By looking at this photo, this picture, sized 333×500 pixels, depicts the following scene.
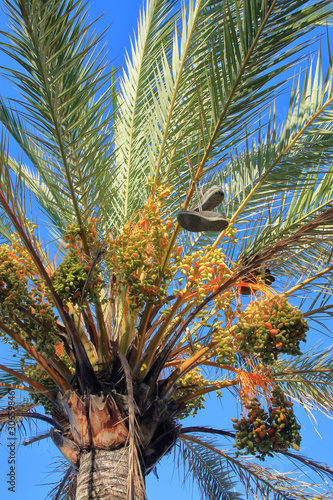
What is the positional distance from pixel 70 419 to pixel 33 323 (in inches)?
24.9

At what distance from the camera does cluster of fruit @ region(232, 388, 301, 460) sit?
331 cm

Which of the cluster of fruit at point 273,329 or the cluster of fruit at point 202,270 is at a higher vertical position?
the cluster of fruit at point 202,270

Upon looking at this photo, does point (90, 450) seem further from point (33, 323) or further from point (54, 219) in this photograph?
point (54, 219)

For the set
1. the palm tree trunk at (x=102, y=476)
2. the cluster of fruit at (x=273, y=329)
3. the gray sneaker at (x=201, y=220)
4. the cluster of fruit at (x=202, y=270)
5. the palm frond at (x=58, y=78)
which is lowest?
the palm tree trunk at (x=102, y=476)

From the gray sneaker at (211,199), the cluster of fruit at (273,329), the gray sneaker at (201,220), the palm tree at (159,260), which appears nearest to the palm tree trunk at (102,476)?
the palm tree at (159,260)

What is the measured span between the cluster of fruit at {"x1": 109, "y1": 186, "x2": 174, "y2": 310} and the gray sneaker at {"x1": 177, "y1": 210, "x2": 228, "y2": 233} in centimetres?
51

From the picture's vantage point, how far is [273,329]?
124 inches

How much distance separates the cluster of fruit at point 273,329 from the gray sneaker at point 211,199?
0.79 metres

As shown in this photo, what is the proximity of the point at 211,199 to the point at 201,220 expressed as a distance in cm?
20

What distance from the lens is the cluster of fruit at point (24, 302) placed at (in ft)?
10.5

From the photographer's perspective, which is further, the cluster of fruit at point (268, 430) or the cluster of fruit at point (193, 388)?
the cluster of fruit at point (193, 388)

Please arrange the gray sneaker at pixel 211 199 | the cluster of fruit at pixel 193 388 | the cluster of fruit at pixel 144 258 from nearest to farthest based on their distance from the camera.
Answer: the gray sneaker at pixel 211 199
the cluster of fruit at pixel 144 258
the cluster of fruit at pixel 193 388

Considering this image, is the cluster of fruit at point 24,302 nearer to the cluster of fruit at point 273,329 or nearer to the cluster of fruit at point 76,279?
the cluster of fruit at point 76,279

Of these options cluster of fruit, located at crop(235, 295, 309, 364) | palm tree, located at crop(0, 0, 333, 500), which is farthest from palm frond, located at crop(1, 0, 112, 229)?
cluster of fruit, located at crop(235, 295, 309, 364)
